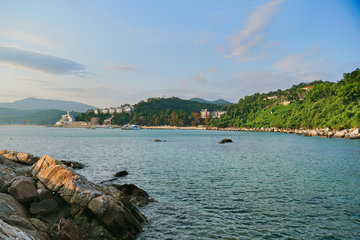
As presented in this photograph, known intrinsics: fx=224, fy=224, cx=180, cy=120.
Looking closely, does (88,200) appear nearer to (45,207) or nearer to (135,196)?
(45,207)

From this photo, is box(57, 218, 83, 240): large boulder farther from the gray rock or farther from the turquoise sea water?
the turquoise sea water

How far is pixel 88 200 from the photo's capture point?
34.6 feet

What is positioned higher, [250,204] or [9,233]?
[9,233]

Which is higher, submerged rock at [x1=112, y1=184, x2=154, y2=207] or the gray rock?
the gray rock

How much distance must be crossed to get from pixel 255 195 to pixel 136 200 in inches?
362

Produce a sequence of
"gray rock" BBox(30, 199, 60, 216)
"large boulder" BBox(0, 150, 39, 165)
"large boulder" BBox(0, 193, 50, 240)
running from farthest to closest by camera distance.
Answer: "large boulder" BBox(0, 150, 39, 165)
"gray rock" BBox(30, 199, 60, 216)
"large boulder" BBox(0, 193, 50, 240)

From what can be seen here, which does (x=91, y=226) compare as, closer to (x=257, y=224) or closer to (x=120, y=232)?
(x=120, y=232)

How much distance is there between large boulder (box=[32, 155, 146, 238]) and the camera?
33.8ft

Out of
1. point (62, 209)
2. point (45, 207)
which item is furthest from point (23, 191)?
point (62, 209)

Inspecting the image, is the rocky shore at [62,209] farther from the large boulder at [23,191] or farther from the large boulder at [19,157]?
the large boulder at [19,157]

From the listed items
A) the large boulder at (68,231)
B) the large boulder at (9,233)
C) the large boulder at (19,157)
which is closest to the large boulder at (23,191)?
the large boulder at (68,231)

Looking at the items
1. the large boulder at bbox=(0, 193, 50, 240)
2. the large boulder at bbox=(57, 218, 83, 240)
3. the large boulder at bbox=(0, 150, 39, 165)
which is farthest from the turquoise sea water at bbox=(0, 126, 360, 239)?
the large boulder at bbox=(0, 150, 39, 165)

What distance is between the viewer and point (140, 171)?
2747 centimetres

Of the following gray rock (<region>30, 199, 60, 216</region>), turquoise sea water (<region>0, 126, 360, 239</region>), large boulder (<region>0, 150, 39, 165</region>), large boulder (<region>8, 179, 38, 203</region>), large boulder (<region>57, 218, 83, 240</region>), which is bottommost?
turquoise sea water (<region>0, 126, 360, 239</region>)
